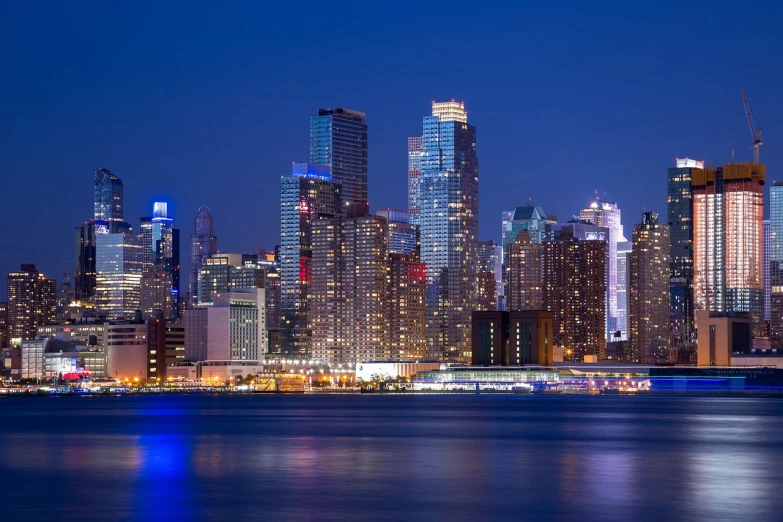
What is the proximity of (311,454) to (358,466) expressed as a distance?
10.8 metres

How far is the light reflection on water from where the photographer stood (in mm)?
56156

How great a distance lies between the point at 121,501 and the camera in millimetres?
59469

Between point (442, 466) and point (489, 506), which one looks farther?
point (442, 466)

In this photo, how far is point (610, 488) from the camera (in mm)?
63844

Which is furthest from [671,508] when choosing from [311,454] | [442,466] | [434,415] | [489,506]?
[434,415]

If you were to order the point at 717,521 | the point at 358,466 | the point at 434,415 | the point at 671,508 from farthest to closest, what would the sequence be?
the point at 434,415, the point at 358,466, the point at 671,508, the point at 717,521

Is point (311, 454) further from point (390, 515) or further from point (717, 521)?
point (717, 521)

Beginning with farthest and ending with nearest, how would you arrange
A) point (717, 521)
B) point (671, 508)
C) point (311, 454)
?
1. point (311, 454)
2. point (671, 508)
3. point (717, 521)

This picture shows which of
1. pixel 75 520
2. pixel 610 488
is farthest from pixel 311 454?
pixel 75 520

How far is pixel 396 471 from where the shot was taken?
73.3 m

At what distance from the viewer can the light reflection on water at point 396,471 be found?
56.2 m

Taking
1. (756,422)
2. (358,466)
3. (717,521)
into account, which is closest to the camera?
(717,521)

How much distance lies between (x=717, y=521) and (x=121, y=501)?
26777 mm

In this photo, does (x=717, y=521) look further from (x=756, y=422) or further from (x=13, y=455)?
(x=756, y=422)
